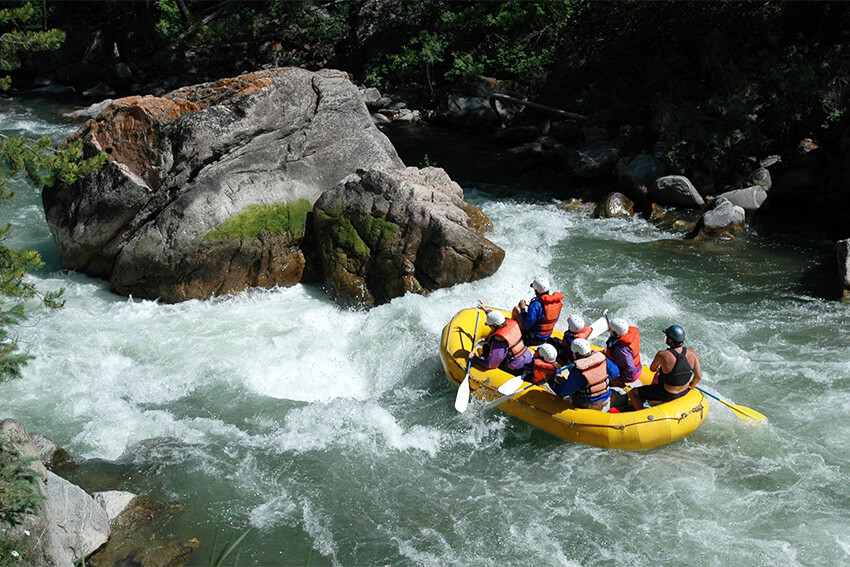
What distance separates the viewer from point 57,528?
5.00 metres

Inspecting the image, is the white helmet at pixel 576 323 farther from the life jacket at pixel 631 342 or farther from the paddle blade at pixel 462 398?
the paddle blade at pixel 462 398

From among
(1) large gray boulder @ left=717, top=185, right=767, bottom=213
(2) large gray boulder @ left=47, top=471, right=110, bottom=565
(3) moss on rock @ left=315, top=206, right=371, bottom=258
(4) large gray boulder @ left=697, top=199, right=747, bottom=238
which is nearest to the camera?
(2) large gray boulder @ left=47, top=471, right=110, bottom=565

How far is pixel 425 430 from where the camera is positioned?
7.18 metres

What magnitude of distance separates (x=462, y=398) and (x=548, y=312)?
151 cm

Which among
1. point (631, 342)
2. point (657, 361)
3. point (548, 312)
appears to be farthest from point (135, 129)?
point (657, 361)

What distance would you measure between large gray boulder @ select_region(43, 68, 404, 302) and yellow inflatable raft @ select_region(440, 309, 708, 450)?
3933mm

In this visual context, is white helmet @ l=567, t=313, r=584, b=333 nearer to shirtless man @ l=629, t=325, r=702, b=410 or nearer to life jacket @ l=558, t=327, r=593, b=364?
life jacket @ l=558, t=327, r=593, b=364

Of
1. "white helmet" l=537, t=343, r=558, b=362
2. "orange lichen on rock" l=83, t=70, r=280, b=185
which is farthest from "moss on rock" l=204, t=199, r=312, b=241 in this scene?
"white helmet" l=537, t=343, r=558, b=362

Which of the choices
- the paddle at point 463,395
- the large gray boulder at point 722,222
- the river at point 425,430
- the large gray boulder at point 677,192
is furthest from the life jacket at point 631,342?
the large gray boulder at point 677,192

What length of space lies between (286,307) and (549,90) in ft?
34.3

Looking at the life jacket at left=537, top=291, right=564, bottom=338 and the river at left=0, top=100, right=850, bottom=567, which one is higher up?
the life jacket at left=537, top=291, right=564, bottom=338

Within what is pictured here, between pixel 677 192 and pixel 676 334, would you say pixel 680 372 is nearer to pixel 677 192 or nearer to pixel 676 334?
pixel 676 334

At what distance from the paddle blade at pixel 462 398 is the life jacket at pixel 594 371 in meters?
1.18

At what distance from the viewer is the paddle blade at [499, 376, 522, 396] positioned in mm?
7039
